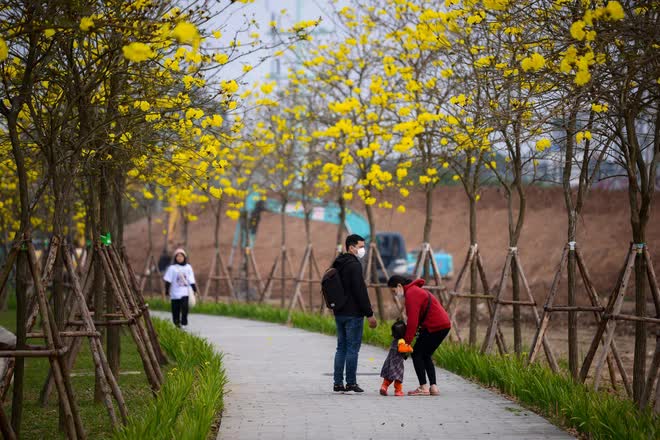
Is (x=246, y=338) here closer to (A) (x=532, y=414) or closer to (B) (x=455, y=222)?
(A) (x=532, y=414)

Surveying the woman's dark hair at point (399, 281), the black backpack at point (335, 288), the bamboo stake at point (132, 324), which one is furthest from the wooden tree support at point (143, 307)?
the woman's dark hair at point (399, 281)

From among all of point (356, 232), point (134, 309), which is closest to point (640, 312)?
point (134, 309)

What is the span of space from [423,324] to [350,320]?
0.81m

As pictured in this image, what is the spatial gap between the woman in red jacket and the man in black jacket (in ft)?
1.27

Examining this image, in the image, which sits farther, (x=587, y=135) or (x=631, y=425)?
(x=587, y=135)

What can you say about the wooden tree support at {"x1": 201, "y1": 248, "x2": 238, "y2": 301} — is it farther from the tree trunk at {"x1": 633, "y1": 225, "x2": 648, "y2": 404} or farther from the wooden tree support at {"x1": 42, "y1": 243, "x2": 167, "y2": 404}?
the tree trunk at {"x1": 633, "y1": 225, "x2": 648, "y2": 404}

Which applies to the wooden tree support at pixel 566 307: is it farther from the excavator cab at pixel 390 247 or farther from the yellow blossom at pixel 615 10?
the excavator cab at pixel 390 247

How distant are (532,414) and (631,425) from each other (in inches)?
82.8

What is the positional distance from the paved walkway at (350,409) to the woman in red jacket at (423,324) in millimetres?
295

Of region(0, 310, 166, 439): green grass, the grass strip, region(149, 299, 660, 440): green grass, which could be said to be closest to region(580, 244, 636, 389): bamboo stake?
region(149, 299, 660, 440): green grass

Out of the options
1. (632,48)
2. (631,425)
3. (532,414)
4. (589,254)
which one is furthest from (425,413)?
(589,254)

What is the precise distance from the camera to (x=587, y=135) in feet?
31.1

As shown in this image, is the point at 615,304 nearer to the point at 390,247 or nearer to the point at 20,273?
the point at 20,273

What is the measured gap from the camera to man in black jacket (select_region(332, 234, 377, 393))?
10992mm
